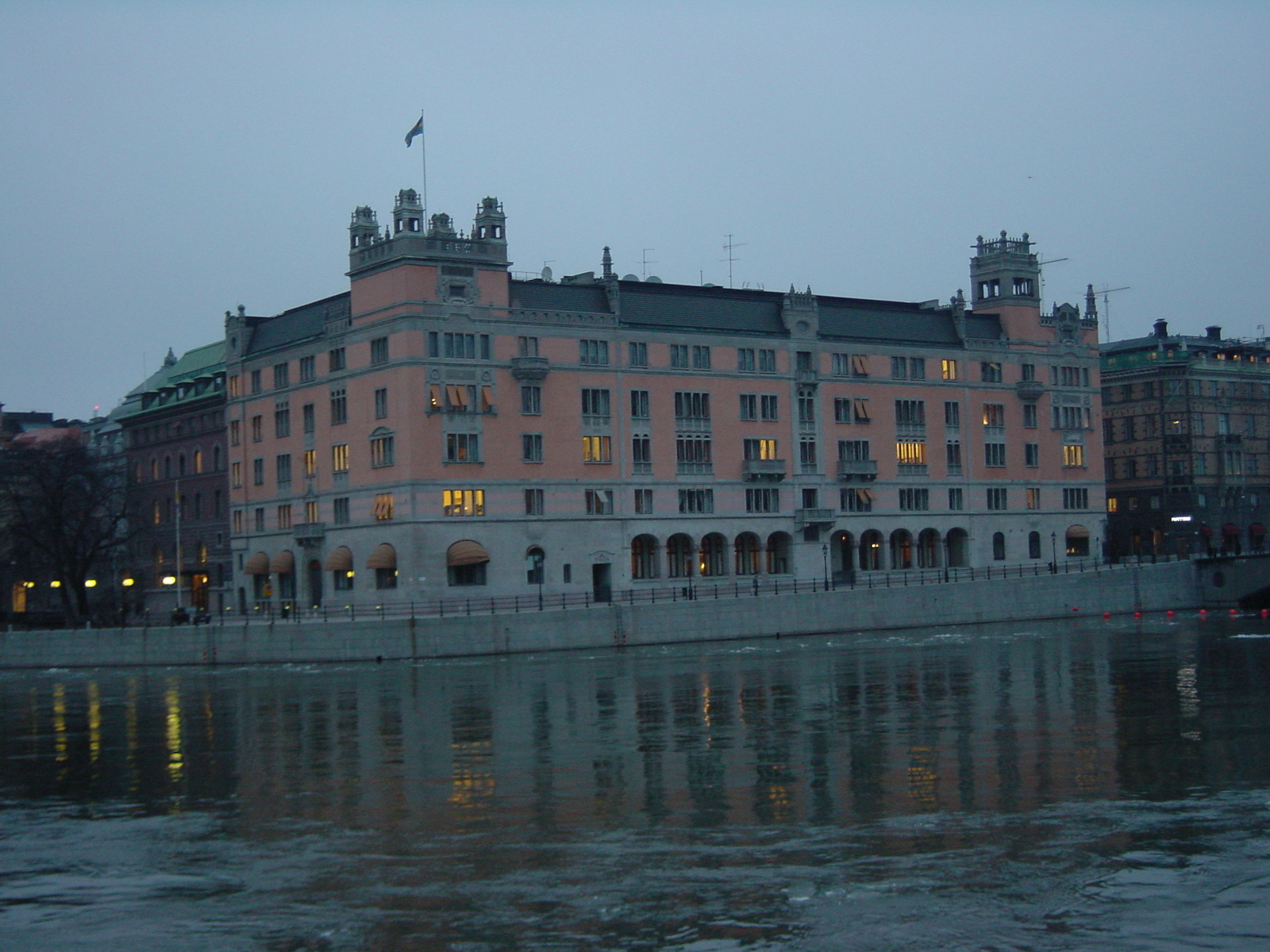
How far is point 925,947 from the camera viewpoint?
22.8 meters

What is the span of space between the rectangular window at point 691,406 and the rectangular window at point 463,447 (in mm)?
15159

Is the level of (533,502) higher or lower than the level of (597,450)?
lower

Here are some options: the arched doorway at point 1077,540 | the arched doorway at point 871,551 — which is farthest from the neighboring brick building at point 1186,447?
the arched doorway at point 871,551

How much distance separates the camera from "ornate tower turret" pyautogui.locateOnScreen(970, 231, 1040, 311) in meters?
128

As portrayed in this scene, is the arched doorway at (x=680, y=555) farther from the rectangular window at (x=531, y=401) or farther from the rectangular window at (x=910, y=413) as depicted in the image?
the rectangular window at (x=910, y=413)

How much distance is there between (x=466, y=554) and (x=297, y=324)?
969 inches

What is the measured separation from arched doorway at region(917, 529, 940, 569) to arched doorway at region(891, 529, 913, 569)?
0.91m

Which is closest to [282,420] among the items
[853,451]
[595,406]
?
[595,406]

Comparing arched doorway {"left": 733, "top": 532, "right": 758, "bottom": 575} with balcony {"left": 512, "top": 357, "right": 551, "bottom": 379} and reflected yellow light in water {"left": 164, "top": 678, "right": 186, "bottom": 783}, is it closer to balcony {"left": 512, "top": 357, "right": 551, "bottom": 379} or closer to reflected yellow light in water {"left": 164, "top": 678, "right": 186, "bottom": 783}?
balcony {"left": 512, "top": 357, "right": 551, "bottom": 379}

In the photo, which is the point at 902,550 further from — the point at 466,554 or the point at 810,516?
the point at 466,554

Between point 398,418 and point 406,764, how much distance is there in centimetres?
5755

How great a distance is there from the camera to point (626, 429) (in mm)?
106438

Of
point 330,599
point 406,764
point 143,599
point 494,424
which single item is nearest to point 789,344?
point 494,424

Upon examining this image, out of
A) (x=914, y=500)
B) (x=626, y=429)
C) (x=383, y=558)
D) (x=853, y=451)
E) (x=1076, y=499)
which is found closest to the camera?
(x=383, y=558)
